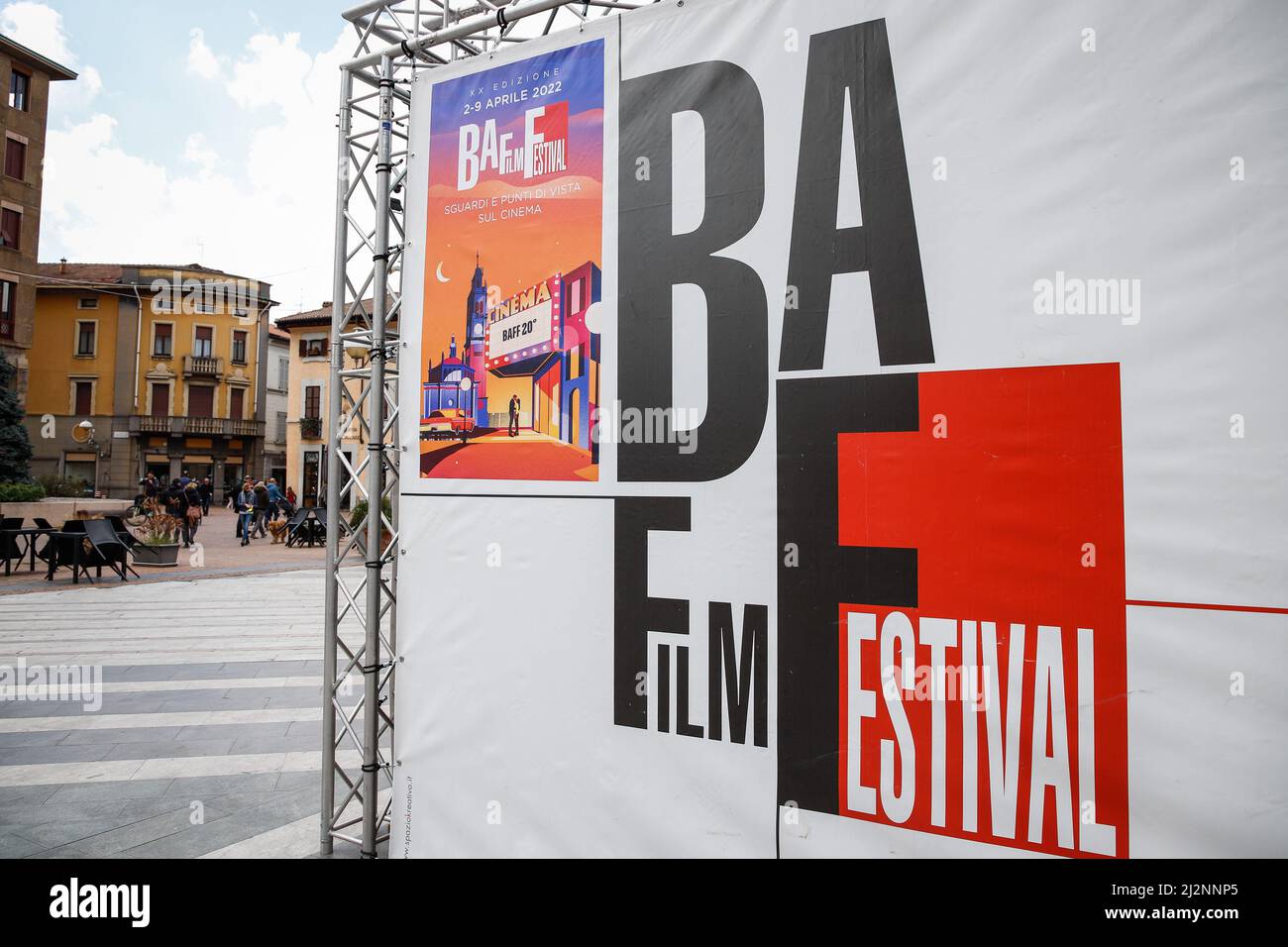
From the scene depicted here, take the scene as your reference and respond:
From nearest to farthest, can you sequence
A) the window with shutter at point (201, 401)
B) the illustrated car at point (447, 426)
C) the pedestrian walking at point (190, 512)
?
the illustrated car at point (447, 426)
the pedestrian walking at point (190, 512)
the window with shutter at point (201, 401)

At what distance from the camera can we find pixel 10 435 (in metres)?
25.5

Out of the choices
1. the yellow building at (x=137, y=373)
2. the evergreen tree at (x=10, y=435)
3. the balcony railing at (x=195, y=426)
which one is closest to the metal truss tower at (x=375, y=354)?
the evergreen tree at (x=10, y=435)

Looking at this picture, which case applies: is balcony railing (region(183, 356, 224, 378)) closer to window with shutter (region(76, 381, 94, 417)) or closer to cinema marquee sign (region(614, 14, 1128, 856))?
window with shutter (region(76, 381, 94, 417))

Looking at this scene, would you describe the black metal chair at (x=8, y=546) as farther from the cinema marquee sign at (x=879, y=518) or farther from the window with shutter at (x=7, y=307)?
the window with shutter at (x=7, y=307)

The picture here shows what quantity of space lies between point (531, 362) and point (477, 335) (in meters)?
0.36

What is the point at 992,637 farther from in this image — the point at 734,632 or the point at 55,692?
the point at 55,692

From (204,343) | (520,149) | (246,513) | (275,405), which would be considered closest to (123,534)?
(246,513)

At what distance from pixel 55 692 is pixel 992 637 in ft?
24.1

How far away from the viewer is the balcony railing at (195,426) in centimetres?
4184

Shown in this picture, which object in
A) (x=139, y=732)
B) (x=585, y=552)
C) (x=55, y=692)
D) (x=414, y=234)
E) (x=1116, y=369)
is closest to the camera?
(x=1116, y=369)

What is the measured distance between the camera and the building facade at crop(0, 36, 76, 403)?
27.9 m

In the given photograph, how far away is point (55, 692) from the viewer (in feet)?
21.0

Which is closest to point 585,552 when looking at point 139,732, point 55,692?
point 139,732

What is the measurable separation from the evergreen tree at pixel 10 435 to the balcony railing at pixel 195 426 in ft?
50.8
